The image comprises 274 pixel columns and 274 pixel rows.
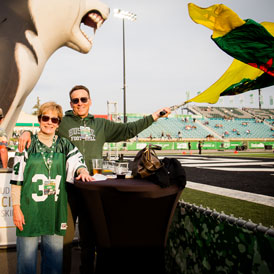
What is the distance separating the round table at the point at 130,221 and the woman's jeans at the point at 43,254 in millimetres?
301

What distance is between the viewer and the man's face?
2.12 meters

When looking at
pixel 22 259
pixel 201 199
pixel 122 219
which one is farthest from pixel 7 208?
pixel 201 199

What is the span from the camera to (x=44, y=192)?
1.68 meters

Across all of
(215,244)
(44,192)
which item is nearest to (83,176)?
(44,192)

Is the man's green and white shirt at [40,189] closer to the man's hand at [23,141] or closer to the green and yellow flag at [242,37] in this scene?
the man's hand at [23,141]

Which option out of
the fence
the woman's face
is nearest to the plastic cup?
the woman's face

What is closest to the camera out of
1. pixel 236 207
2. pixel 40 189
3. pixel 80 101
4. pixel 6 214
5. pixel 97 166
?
pixel 40 189

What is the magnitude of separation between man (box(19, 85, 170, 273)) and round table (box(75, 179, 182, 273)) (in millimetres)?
327

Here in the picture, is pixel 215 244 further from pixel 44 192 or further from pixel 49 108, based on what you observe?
pixel 49 108

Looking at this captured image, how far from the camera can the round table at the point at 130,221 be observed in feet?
4.94

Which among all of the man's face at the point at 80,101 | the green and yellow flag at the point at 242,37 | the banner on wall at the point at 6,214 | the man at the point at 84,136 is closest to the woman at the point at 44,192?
the man at the point at 84,136

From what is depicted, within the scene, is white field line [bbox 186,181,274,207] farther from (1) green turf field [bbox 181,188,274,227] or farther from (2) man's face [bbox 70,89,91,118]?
(2) man's face [bbox 70,89,91,118]

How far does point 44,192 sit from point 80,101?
31.7 inches

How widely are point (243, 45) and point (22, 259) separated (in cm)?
225
